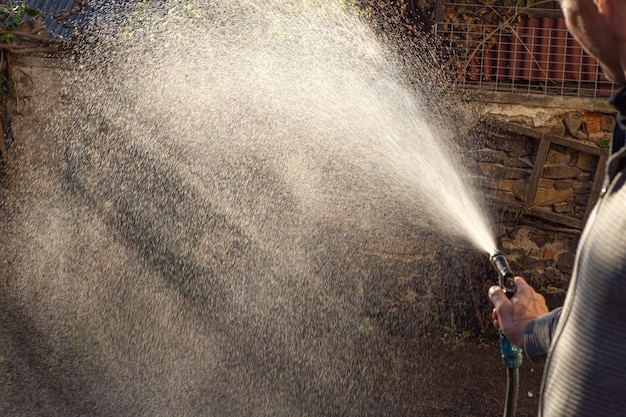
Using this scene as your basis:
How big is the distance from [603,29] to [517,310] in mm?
872

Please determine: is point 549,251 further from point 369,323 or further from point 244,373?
point 244,373

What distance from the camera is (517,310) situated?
2.19 meters

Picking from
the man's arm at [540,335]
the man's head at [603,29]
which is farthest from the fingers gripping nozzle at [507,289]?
the man's head at [603,29]

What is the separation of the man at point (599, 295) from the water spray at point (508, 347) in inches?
22.5

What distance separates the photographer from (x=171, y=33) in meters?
6.21

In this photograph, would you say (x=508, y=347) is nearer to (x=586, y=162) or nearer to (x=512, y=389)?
(x=512, y=389)

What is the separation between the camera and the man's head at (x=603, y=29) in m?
1.62

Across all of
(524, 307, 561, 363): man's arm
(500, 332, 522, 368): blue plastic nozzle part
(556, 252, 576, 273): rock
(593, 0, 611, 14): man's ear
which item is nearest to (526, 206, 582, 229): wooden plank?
(556, 252, 576, 273): rock

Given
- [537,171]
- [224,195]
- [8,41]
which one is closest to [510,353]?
[537,171]

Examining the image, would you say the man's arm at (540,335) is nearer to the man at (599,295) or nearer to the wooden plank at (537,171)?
the man at (599,295)

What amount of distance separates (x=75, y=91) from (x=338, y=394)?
126 inches

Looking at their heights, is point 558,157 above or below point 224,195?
above

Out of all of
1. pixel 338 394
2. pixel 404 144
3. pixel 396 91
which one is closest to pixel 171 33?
pixel 396 91

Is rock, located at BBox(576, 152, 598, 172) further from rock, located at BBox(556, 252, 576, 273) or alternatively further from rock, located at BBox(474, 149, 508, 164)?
rock, located at BBox(556, 252, 576, 273)
